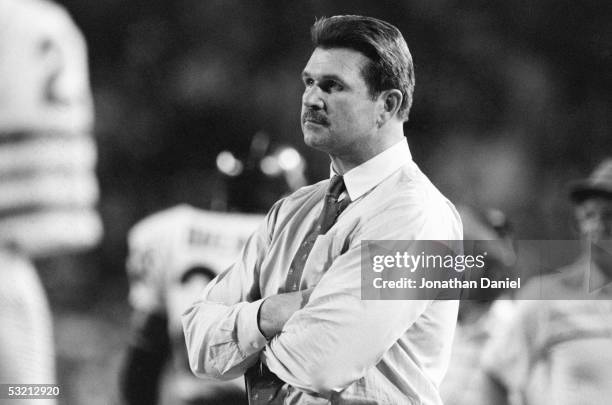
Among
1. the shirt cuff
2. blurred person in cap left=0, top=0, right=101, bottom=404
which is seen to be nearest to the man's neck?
the shirt cuff

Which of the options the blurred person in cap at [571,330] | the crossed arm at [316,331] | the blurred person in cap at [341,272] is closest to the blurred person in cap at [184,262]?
the blurred person in cap at [571,330]

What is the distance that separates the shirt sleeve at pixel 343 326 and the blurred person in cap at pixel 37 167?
130 cm

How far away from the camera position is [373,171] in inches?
48.7

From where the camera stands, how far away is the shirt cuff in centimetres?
114

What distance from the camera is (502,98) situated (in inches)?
92.4

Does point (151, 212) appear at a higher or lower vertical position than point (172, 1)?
lower

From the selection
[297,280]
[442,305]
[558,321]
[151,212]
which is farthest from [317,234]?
[151,212]

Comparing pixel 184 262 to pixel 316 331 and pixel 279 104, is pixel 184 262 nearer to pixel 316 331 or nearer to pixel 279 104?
pixel 279 104

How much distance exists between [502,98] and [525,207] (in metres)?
0.32

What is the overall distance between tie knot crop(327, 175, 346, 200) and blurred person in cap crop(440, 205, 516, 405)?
1.04 metres

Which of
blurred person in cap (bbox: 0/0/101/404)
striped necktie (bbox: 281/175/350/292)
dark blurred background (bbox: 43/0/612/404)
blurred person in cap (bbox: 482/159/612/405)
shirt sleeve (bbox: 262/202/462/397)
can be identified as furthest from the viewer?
dark blurred background (bbox: 43/0/612/404)

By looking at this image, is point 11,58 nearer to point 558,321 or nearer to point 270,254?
point 270,254

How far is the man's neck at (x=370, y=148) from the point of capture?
1.25m

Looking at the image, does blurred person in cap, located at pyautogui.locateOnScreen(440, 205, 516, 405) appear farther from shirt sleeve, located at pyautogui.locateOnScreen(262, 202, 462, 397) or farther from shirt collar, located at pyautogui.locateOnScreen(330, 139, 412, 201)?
shirt sleeve, located at pyautogui.locateOnScreen(262, 202, 462, 397)
